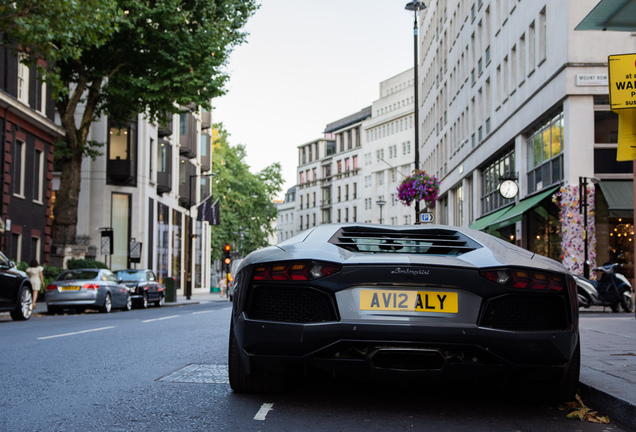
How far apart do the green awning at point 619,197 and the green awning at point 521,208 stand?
1.72 m

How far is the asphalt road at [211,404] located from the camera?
504 centimetres

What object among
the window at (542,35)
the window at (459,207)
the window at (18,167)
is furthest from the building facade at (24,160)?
the window at (459,207)

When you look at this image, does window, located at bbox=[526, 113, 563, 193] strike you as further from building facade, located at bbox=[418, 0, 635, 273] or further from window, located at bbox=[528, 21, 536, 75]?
window, located at bbox=[528, 21, 536, 75]

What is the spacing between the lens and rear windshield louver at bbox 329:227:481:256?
5785 mm

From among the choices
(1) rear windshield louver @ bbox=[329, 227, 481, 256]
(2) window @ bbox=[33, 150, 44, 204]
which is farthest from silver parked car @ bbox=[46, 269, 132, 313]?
(1) rear windshield louver @ bbox=[329, 227, 481, 256]

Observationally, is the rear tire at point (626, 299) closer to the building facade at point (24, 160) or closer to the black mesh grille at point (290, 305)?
the black mesh grille at point (290, 305)

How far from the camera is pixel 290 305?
17.3ft

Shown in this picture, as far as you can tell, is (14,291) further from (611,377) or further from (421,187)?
(421,187)

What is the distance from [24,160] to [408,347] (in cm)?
3076

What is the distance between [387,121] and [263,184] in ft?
95.0

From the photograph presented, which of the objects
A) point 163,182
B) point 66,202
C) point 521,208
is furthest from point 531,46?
point 163,182

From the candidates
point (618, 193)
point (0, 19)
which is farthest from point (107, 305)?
point (618, 193)

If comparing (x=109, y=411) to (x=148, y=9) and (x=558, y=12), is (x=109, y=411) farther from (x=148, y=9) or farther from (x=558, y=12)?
(x=148, y=9)

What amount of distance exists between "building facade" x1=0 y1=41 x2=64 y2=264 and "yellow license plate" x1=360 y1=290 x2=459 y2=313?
26396 millimetres
